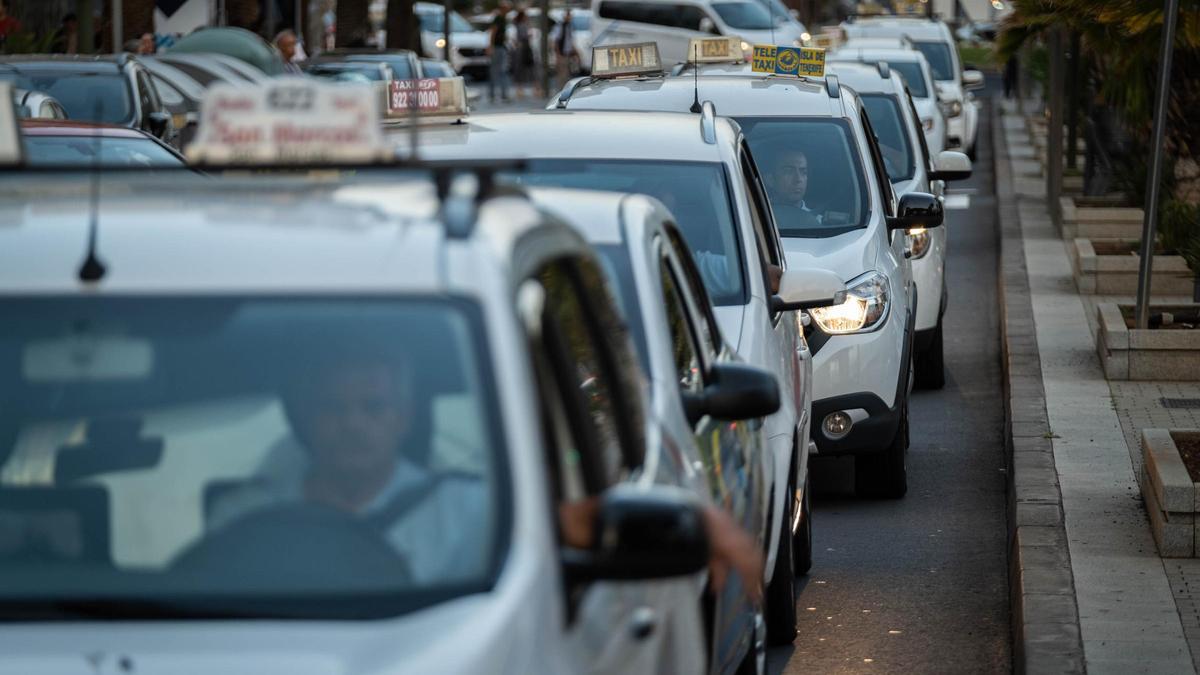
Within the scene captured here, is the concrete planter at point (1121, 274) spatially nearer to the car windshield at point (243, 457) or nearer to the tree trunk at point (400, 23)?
the car windshield at point (243, 457)

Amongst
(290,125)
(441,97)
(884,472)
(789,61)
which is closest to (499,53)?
(789,61)

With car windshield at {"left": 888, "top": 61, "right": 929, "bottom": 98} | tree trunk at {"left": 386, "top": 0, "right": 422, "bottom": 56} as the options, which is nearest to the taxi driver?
car windshield at {"left": 888, "top": 61, "right": 929, "bottom": 98}

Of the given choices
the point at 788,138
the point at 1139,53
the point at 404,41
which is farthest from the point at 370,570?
the point at 404,41

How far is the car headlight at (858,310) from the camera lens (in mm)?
9438

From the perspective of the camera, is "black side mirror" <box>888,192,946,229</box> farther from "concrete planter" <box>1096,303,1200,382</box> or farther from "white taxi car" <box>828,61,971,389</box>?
"concrete planter" <box>1096,303,1200,382</box>

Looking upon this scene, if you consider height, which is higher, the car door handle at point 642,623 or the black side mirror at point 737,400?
the black side mirror at point 737,400

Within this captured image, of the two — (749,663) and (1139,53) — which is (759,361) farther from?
(1139,53)

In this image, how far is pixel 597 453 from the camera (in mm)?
3859

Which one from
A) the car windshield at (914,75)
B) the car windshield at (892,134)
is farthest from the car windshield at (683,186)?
the car windshield at (914,75)

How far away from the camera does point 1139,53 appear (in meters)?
15.0

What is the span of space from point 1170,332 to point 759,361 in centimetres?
608

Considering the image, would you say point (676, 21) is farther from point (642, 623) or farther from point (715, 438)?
point (642, 623)

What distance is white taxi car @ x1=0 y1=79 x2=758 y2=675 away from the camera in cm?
329

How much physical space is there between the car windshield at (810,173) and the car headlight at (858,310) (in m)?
0.54
